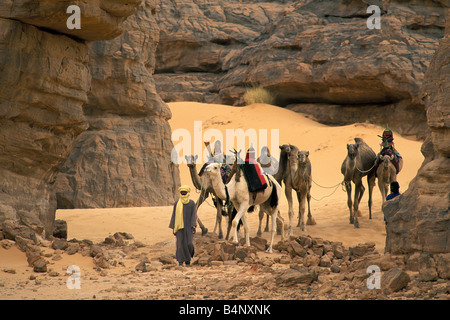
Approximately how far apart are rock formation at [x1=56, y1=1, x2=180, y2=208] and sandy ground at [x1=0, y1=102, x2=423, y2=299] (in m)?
1.57

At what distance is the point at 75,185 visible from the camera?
1723cm

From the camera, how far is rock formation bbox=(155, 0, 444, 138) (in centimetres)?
2648

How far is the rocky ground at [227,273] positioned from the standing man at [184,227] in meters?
0.21

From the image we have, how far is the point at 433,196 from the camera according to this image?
25.0ft

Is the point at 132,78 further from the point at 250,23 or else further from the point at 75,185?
the point at 250,23

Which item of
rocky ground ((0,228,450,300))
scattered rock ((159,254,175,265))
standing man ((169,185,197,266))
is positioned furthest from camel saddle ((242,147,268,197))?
scattered rock ((159,254,175,265))

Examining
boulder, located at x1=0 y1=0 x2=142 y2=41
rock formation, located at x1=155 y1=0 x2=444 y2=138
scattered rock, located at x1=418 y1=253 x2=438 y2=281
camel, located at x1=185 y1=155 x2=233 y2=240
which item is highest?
rock formation, located at x1=155 y1=0 x2=444 y2=138

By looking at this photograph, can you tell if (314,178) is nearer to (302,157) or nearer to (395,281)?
(302,157)

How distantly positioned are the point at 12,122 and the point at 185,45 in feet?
86.3

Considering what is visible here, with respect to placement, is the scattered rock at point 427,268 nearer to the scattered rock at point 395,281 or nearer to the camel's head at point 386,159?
the scattered rock at point 395,281

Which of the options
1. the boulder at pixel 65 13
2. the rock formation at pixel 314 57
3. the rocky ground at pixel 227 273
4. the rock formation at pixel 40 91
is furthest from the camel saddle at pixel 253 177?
the rock formation at pixel 314 57

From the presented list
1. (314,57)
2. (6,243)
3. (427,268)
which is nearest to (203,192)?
(6,243)

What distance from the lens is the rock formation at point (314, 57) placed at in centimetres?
2648

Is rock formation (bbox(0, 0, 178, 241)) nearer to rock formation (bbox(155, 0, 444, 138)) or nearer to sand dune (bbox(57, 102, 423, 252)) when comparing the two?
sand dune (bbox(57, 102, 423, 252))
